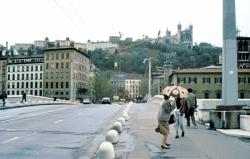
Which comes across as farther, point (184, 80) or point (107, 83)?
point (107, 83)

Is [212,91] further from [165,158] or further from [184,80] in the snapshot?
[165,158]

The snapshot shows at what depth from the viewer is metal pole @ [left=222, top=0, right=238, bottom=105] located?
19.3 m

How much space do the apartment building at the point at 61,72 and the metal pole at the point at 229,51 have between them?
115290 millimetres

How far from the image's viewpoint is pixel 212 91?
115m

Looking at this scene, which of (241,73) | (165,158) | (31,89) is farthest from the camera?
(31,89)

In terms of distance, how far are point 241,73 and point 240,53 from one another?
59.9ft

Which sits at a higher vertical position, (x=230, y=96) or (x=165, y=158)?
(x=230, y=96)

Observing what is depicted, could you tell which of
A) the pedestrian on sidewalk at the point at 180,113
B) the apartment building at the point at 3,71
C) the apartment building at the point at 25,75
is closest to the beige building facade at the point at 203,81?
the apartment building at the point at 25,75

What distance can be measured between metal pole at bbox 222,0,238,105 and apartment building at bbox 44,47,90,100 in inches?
4539

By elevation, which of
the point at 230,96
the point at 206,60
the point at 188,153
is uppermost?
the point at 206,60

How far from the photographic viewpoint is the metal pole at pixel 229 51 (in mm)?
19344

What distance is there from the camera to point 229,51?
19.4 meters

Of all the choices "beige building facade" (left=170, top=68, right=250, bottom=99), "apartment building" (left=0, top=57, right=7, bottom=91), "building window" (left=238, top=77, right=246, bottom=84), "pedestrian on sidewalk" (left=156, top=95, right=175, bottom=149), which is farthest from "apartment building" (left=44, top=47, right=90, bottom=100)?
"pedestrian on sidewalk" (left=156, top=95, right=175, bottom=149)

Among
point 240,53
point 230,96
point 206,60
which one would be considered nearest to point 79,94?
point 206,60
